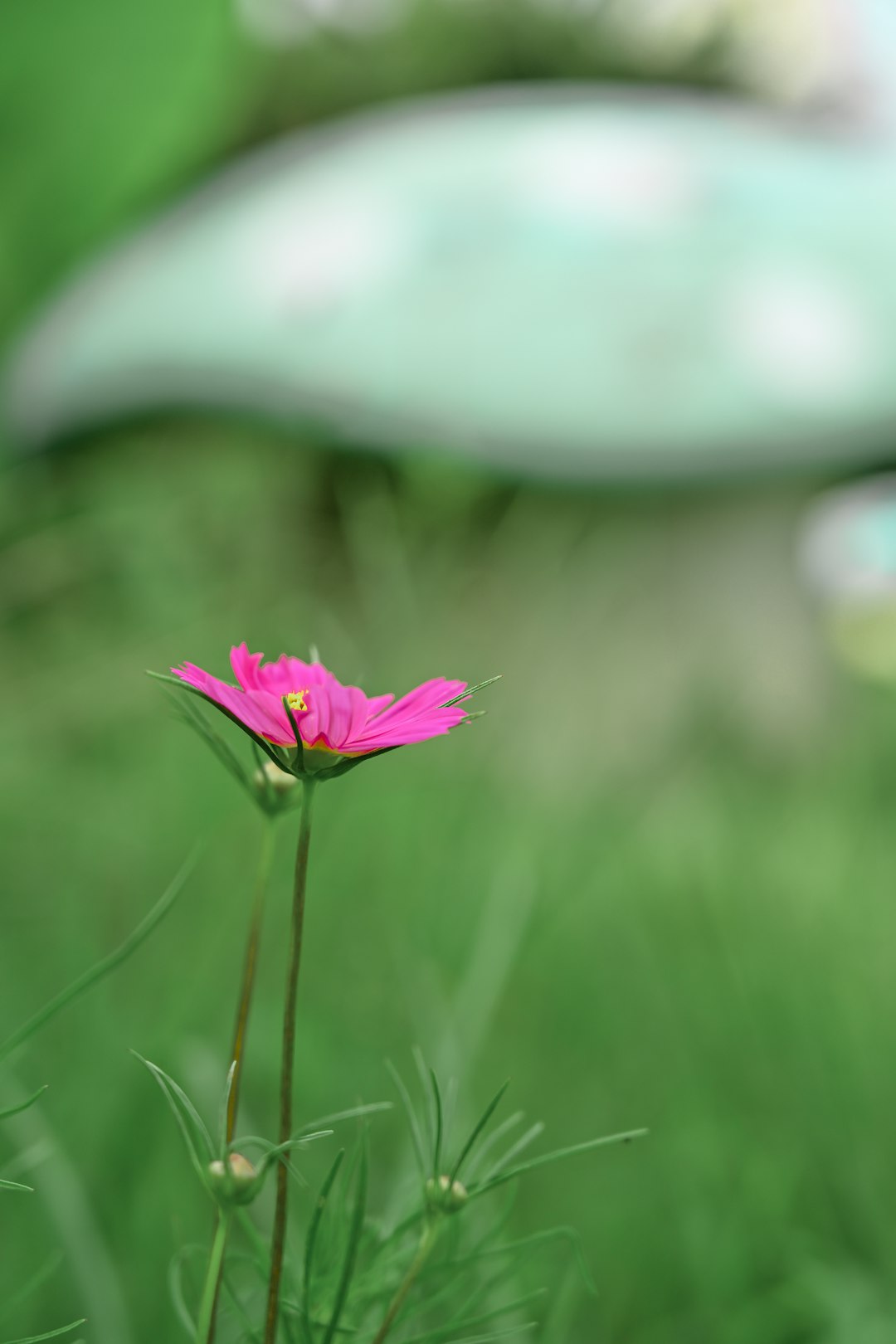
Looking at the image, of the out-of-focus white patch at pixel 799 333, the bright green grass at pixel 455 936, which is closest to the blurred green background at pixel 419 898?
the bright green grass at pixel 455 936

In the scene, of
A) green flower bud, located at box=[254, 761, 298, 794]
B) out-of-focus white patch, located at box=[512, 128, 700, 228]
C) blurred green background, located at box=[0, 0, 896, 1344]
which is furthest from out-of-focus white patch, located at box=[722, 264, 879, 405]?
green flower bud, located at box=[254, 761, 298, 794]

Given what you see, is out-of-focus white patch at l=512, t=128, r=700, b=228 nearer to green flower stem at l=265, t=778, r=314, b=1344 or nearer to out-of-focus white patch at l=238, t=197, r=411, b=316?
out-of-focus white patch at l=238, t=197, r=411, b=316

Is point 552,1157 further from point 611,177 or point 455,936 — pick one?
point 611,177

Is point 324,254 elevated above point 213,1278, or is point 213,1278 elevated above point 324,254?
point 324,254

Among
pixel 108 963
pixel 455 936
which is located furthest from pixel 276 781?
pixel 455 936

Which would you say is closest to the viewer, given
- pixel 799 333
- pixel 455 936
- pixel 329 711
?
pixel 329 711

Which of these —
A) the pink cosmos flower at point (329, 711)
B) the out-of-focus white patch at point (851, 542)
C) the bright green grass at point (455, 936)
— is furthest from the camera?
the out-of-focus white patch at point (851, 542)

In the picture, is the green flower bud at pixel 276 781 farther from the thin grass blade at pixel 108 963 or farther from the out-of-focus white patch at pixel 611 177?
the out-of-focus white patch at pixel 611 177

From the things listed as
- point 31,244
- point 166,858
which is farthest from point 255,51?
point 166,858
